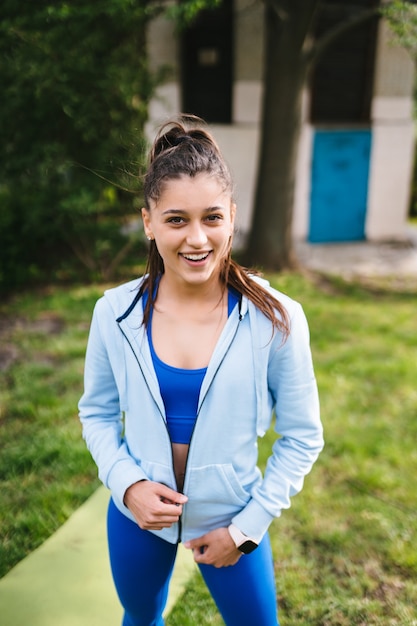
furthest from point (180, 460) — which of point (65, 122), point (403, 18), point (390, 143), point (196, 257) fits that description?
point (390, 143)

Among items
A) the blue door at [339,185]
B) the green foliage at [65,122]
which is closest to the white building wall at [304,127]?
the blue door at [339,185]

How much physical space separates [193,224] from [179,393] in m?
0.43

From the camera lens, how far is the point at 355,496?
3.01m

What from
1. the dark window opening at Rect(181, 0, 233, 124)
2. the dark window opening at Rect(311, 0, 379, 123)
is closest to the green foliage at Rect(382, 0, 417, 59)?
the dark window opening at Rect(311, 0, 379, 123)

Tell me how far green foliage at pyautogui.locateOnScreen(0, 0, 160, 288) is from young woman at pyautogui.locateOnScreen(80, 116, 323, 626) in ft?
11.6

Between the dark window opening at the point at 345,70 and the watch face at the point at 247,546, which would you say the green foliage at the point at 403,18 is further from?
the watch face at the point at 247,546

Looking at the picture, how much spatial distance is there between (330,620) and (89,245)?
16.9 ft

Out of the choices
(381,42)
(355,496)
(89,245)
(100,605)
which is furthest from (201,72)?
(100,605)

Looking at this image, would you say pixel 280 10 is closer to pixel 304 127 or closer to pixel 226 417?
pixel 304 127

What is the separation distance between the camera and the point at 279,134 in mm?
6730

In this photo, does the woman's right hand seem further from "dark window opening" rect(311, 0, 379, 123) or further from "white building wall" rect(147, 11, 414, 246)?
"dark window opening" rect(311, 0, 379, 123)

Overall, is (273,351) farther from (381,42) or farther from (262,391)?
(381,42)

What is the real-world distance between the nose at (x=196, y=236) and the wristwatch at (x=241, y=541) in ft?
2.34

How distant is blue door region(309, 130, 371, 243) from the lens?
9.16m
